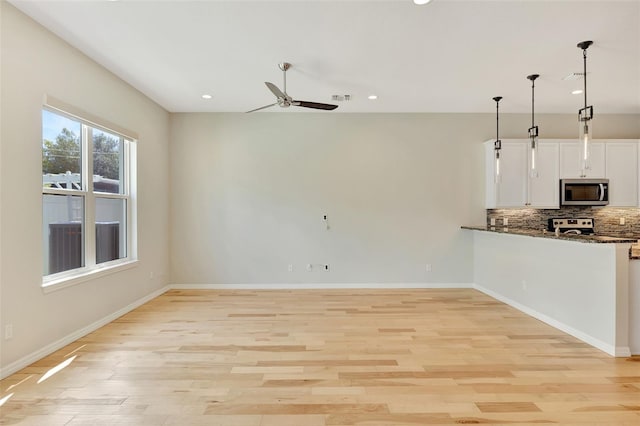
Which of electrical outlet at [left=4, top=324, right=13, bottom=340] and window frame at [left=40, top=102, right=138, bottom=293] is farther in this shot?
window frame at [left=40, top=102, right=138, bottom=293]

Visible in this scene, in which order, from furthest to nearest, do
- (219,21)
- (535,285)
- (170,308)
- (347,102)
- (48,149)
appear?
(347,102)
(170,308)
(535,285)
(48,149)
(219,21)

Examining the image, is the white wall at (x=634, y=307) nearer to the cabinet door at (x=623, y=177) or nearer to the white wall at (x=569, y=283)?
the white wall at (x=569, y=283)

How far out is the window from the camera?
317 cm

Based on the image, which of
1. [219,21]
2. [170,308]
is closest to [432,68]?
[219,21]

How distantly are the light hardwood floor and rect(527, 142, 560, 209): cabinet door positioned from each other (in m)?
2.10

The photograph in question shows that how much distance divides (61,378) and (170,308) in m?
1.90

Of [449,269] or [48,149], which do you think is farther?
[449,269]

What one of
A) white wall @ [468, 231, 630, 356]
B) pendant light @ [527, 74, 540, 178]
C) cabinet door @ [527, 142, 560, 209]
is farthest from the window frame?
cabinet door @ [527, 142, 560, 209]

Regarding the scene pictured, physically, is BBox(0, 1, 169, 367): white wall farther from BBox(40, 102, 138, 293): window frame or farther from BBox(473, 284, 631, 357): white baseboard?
BBox(473, 284, 631, 357): white baseboard

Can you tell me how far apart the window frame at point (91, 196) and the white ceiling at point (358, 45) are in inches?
28.5

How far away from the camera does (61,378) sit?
2613 millimetres

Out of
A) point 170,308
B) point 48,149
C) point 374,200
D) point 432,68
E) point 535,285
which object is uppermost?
point 432,68

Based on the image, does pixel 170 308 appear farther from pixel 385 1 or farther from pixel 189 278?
pixel 385 1

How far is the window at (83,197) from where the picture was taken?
3.17 m
